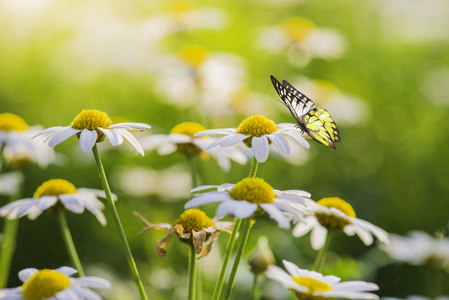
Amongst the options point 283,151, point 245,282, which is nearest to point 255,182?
point 283,151

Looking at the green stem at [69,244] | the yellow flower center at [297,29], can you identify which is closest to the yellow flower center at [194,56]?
the yellow flower center at [297,29]

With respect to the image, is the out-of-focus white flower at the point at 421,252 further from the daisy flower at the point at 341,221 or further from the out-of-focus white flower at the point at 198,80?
the out-of-focus white flower at the point at 198,80

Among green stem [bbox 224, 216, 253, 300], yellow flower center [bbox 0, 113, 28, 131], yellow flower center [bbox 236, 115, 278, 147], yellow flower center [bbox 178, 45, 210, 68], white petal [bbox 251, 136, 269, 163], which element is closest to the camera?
green stem [bbox 224, 216, 253, 300]

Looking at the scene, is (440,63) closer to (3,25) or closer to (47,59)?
(47,59)

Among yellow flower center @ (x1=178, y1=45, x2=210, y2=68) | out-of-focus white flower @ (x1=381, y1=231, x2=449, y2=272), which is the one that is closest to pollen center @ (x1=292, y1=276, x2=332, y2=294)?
out-of-focus white flower @ (x1=381, y1=231, x2=449, y2=272)

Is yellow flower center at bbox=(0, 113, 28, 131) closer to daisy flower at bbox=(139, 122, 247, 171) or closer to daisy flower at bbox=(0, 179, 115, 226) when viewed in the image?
daisy flower at bbox=(139, 122, 247, 171)
